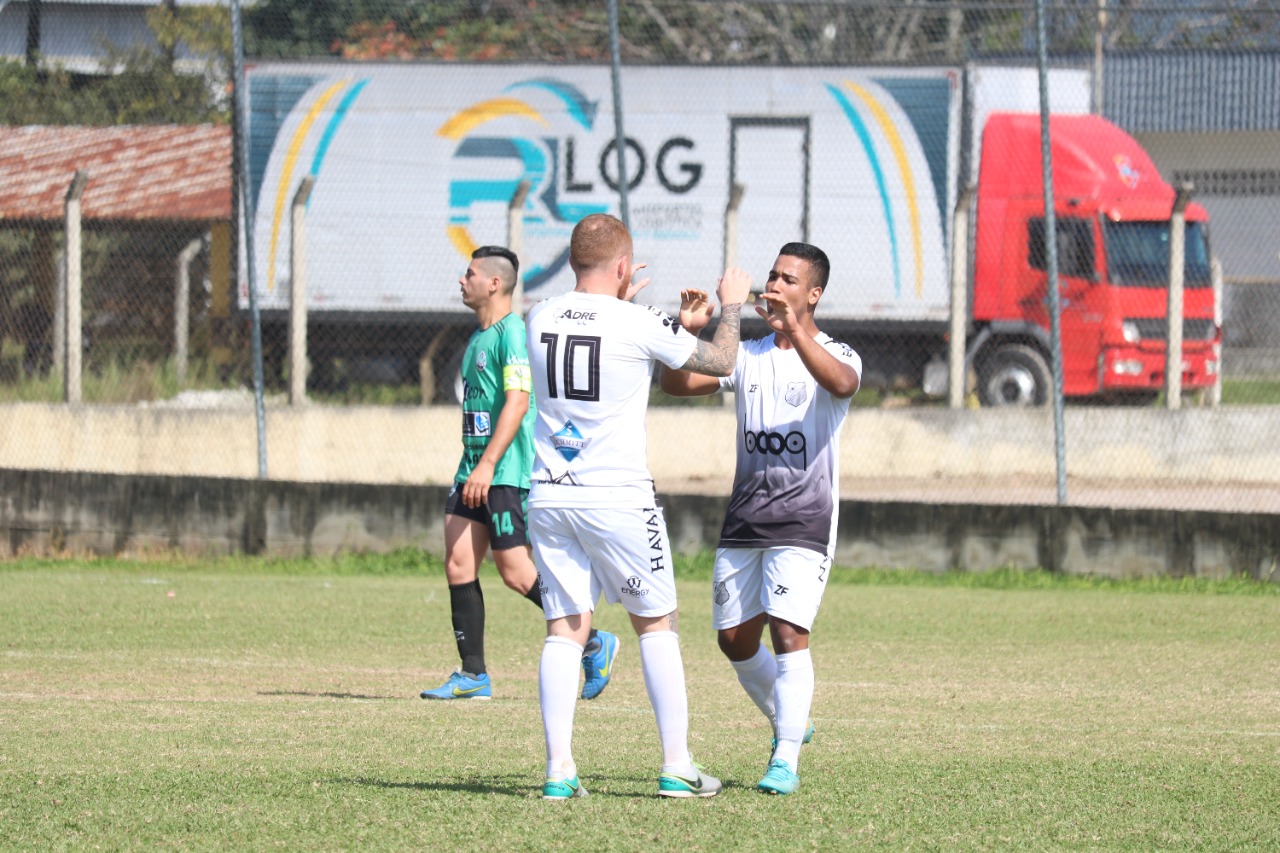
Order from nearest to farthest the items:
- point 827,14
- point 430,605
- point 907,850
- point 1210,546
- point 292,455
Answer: point 907,850 → point 430,605 → point 1210,546 → point 292,455 → point 827,14

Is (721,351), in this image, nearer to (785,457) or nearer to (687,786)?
(785,457)

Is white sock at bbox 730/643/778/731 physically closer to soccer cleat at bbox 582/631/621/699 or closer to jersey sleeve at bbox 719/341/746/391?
jersey sleeve at bbox 719/341/746/391

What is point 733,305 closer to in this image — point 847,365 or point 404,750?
point 847,365

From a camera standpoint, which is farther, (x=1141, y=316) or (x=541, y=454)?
(x=1141, y=316)

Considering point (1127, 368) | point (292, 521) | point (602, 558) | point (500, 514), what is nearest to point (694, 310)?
point (602, 558)

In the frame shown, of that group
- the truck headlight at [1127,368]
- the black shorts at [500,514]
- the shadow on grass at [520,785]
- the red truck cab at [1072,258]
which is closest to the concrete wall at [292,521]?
the black shorts at [500,514]

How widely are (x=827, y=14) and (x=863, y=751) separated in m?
15.4

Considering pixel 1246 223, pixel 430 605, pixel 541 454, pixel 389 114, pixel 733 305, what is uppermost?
pixel 389 114

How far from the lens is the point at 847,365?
18.2ft

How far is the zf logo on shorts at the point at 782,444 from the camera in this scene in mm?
5676

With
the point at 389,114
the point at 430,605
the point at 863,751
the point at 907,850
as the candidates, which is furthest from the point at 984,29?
the point at 907,850

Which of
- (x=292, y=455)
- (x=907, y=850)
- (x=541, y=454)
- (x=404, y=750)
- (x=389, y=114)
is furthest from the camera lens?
(x=389, y=114)

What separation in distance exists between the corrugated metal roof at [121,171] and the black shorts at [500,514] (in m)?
8.68

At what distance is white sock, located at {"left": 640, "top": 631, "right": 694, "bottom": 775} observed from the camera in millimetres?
5145
